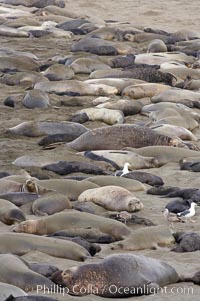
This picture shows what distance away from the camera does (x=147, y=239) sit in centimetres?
427

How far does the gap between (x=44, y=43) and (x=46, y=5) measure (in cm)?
479

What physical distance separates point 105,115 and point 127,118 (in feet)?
0.91

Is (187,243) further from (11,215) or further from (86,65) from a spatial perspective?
(86,65)

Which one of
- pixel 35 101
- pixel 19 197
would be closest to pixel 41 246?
pixel 19 197

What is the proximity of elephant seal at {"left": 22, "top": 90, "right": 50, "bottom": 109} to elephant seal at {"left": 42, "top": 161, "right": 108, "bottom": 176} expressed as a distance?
215 cm

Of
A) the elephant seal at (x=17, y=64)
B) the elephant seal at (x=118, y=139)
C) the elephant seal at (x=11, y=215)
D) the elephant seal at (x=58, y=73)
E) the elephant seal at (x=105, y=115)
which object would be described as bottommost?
the elephant seal at (x=17, y=64)

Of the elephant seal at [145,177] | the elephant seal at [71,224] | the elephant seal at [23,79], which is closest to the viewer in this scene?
the elephant seal at [71,224]

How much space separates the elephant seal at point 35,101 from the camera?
7.91m

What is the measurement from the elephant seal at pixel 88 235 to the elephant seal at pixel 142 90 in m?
4.27

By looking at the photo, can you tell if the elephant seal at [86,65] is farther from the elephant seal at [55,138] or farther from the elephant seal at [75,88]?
the elephant seal at [55,138]

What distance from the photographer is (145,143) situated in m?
6.54

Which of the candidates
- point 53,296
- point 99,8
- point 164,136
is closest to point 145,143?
point 164,136

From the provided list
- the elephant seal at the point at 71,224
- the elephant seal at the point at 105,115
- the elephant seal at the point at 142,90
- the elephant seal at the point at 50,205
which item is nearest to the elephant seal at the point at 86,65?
the elephant seal at the point at 142,90

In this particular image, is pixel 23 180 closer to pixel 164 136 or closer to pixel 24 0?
pixel 164 136
